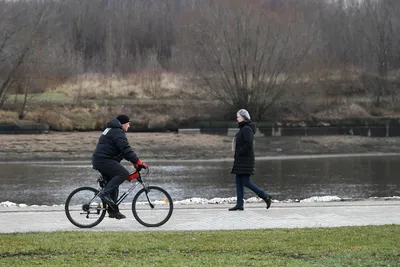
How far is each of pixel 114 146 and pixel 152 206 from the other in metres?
1.09

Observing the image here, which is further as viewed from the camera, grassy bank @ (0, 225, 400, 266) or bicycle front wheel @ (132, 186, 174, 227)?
bicycle front wheel @ (132, 186, 174, 227)

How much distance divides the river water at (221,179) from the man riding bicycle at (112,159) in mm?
4779

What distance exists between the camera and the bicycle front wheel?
35.9ft

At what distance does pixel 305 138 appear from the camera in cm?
4259

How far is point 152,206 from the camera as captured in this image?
11.0 meters

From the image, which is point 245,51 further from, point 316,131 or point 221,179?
point 221,179

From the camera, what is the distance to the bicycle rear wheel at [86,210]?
35.2ft

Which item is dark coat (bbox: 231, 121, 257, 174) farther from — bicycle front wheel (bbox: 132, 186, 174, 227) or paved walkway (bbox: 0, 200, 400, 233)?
bicycle front wheel (bbox: 132, 186, 174, 227)

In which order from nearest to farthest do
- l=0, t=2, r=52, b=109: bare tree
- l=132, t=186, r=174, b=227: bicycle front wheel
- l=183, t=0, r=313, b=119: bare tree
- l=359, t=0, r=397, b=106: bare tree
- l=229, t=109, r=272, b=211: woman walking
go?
l=132, t=186, r=174, b=227: bicycle front wheel, l=229, t=109, r=272, b=211: woman walking, l=183, t=0, r=313, b=119: bare tree, l=0, t=2, r=52, b=109: bare tree, l=359, t=0, r=397, b=106: bare tree

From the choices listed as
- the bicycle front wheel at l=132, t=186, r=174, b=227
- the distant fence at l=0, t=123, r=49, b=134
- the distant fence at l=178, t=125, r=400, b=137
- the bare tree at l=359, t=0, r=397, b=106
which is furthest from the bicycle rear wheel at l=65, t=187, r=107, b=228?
the bare tree at l=359, t=0, r=397, b=106

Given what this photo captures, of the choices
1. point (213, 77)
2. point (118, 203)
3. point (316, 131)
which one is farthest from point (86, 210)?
point (213, 77)

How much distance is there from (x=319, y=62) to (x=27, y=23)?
2057 centimetres

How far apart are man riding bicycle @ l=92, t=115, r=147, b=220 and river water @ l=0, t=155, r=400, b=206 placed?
478 centimetres

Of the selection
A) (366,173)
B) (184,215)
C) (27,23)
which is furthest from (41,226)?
(27,23)
